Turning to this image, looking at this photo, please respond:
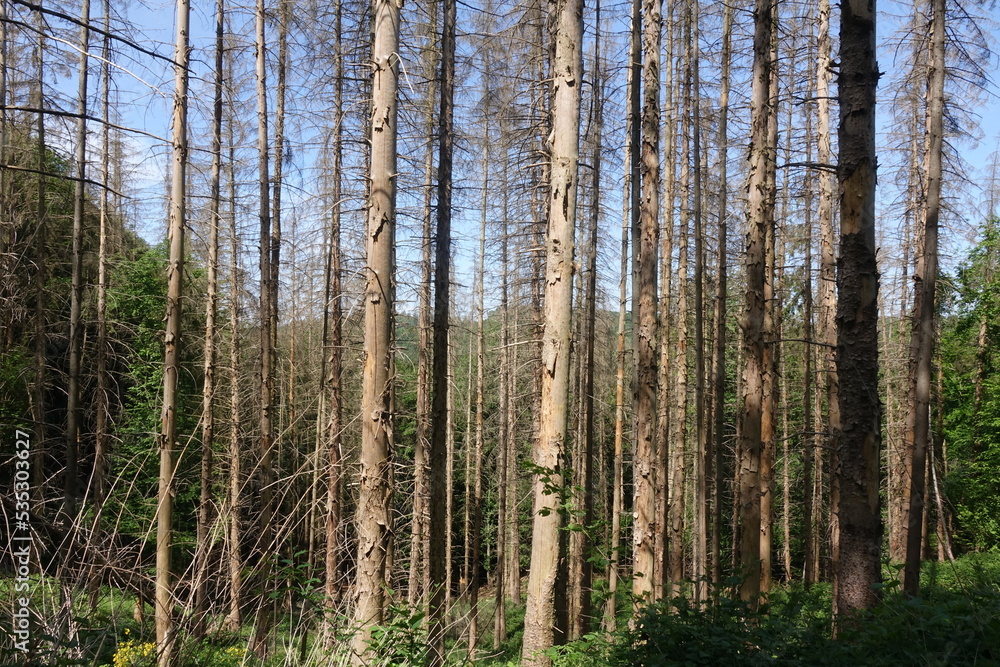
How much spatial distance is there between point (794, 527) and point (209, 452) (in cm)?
2628

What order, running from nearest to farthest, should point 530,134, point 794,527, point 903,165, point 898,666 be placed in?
point 898,666
point 530,134
point 903,165
point 794,527

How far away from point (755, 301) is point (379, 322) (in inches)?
215

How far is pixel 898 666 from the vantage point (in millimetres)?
3453

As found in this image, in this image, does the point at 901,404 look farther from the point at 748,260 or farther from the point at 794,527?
the point at 748,260

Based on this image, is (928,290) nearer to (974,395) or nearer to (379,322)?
(379,322)

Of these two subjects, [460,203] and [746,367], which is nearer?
[746,367]

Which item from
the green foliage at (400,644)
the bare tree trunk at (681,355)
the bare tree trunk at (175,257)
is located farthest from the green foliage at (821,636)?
the bare tree trunk at (681,355)

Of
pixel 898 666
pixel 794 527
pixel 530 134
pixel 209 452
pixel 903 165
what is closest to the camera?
pixel 898 666

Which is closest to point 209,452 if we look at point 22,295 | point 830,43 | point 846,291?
point 22,295

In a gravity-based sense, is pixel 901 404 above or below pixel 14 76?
below

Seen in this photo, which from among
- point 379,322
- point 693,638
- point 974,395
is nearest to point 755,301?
point 693,638

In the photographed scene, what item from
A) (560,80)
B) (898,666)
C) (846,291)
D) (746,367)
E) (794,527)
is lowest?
(794,527)

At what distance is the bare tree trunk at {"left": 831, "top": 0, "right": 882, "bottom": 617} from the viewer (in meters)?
5.23

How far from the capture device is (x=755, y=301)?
8.30 meters
